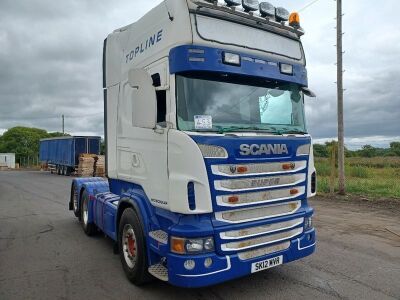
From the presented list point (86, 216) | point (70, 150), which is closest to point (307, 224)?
point (86, 216)

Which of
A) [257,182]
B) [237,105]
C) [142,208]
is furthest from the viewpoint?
[142,208]

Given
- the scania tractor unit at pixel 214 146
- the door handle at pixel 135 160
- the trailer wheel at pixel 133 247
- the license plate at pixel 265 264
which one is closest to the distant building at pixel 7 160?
the trailer wheel at pixel 133 247

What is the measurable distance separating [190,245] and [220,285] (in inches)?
48.4

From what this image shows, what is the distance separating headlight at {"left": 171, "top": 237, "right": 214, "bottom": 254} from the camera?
14.1 feet

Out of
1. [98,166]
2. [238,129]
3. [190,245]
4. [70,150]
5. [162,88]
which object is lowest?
[190,245]

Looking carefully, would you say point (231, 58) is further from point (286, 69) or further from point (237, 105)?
point (286, 69)

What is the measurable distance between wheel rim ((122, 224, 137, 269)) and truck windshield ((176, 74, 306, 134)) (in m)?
1.89

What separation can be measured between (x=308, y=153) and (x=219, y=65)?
1.79 m

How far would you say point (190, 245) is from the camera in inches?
169

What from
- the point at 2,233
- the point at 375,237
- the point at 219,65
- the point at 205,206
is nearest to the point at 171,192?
the point at 205,206

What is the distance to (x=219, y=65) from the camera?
4633 mm

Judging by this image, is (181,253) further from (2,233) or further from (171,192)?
(2,233)

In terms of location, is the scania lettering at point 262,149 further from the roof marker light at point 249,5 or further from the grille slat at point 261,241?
the roof marker light at point 249,5

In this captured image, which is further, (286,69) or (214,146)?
(286,69)
